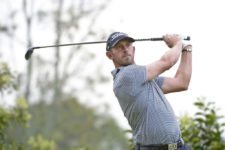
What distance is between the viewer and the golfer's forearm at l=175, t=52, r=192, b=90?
5.29 metres

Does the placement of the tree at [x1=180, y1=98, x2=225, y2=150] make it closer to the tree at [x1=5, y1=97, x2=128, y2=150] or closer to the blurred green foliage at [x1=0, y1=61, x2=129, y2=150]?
the blurred green foliage at [x1=0, y1=61, x2=129, y2=150]

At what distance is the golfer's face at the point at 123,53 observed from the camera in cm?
528

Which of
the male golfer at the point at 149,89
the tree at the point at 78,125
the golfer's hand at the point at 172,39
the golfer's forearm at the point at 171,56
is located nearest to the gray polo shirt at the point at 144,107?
the male golfer at the point at 149,89

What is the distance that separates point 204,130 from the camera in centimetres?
702

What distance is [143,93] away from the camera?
5.06 m

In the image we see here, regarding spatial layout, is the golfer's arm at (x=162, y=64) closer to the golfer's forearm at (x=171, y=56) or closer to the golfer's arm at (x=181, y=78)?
the golfer's forearm at (x=171, y=56)

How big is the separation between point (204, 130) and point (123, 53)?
6.75 feet

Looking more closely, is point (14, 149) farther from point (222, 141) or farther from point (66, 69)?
point (66, 69)

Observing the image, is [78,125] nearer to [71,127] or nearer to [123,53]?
[71,127]

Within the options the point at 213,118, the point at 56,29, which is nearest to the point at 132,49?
the point at 213,118

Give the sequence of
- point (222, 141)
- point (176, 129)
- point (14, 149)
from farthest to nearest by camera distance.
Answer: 1. point (14, 149)
2. point (222, 141)
3. point (176, 129)

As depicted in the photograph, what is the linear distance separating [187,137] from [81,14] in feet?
88.4

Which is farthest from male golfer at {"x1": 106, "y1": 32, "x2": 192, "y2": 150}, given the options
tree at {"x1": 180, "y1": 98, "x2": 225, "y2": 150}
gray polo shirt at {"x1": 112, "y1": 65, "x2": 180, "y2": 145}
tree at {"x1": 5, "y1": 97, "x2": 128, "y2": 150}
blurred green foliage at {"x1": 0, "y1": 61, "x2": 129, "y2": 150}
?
tree at {"x1": 5, "y1": 97, "x2": 128, "y2": 150}

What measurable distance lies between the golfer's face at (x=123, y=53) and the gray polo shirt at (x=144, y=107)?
0.31 feet
